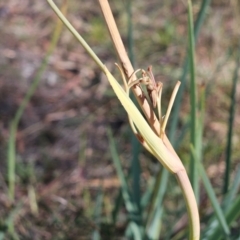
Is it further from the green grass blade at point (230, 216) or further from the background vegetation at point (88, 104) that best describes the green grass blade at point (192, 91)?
the background vegetation at point (88, 104)

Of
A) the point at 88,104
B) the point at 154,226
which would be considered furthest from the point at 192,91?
the point at 88,104

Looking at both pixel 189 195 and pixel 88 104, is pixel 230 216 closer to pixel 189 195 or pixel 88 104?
pixel 189 195

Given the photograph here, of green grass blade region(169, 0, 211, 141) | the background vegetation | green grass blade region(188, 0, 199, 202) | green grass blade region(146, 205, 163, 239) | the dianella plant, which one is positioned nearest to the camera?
the dianella plant

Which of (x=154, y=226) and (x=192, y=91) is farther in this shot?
(x=154, y=226)

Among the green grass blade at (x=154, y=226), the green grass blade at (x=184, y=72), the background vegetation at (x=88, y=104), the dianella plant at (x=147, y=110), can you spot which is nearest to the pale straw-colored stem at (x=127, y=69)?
the dianella plant at (x=147, y=110)

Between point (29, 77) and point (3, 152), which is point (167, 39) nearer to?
point (29, 77)

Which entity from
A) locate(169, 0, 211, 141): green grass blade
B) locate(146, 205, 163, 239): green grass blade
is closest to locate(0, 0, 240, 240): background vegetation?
locate(146, 205, 163, 239): green grass blade

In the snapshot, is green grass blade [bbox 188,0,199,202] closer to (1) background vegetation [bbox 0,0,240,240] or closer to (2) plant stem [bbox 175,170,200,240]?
(2) plant stem [bbox 175,170,200,240]

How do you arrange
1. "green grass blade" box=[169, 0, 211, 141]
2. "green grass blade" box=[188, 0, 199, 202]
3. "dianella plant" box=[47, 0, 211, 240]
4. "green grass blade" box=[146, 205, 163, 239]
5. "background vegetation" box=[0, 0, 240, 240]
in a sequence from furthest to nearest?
"background vegetation" box=[0, 0, 240, 240]
"green grass blade" box=[146, 205, 163, 239]
"green grass blade" box=[169, 0, 211, 141]
"green grass blade" box=[188, 0, 199, 202]
"dianella plant" box=[47, 0, 211, 240]

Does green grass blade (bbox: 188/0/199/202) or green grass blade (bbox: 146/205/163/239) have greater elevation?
green grass blade (bbox: 188/0/199/202)

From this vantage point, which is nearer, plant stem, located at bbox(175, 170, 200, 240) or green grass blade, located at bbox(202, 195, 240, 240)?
plant stem, located at bbox(175, 170, 200, 240)
